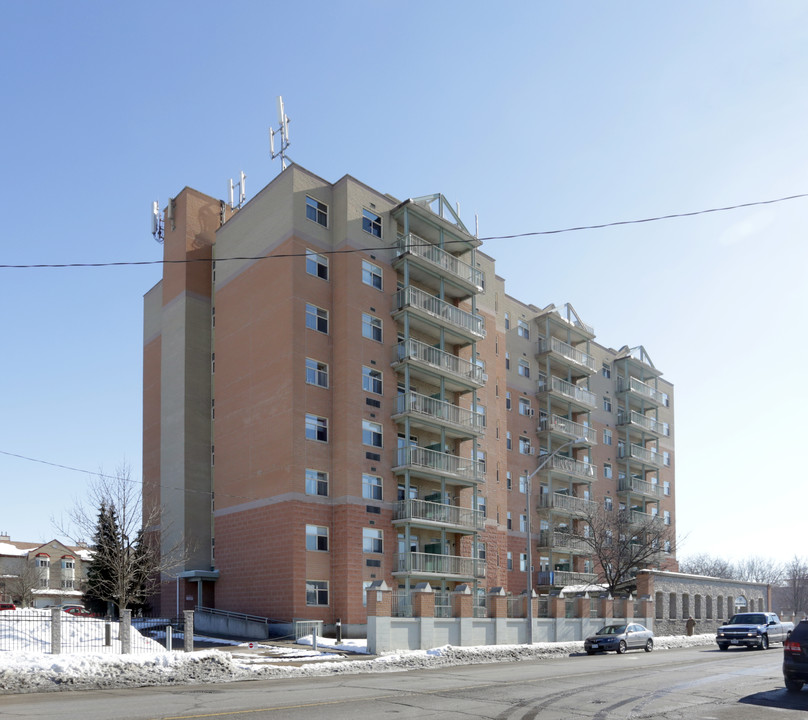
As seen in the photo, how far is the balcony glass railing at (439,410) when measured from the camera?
140ft

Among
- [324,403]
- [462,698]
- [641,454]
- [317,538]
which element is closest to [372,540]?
[317,538]

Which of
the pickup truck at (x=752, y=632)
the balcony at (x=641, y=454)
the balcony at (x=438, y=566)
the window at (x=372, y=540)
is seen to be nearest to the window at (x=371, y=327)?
the window at (x=372, y=540)

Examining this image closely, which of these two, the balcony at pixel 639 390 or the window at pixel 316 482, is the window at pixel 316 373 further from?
the balcony at pixel 639 390

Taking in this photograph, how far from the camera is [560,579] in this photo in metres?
54.9

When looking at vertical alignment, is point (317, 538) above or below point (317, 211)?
below

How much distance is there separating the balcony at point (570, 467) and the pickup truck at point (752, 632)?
2011cm

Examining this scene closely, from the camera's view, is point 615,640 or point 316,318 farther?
point 316,318

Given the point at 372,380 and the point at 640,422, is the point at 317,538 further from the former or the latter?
the point at 640,422

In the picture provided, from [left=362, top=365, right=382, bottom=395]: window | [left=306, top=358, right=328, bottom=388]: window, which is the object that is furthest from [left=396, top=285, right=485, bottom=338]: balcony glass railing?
[left=306, top=358, right=328, bottom=388]: window

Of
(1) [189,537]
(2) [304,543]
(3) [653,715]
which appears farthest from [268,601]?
(3) [653,715]

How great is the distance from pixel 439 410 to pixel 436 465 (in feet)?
9.99

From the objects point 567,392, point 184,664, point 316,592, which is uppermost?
point 567,392

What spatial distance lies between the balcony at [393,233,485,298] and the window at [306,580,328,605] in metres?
17.5

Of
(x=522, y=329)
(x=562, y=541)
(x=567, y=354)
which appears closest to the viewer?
(x=562, y=541)
